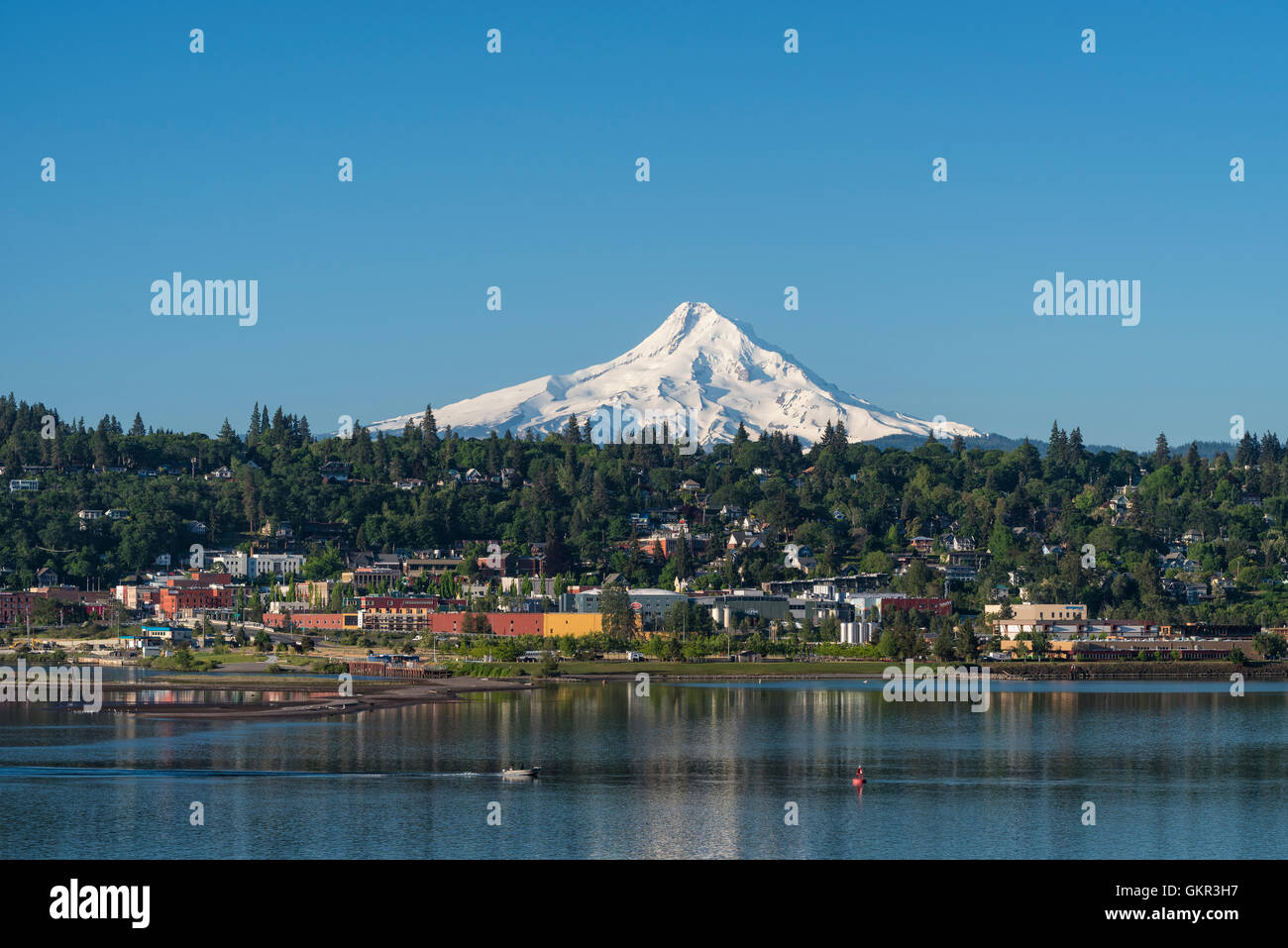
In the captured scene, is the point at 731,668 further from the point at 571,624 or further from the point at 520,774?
the point at 520,774

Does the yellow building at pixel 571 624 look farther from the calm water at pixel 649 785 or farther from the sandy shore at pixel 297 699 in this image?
the calm water at pixel 649 785

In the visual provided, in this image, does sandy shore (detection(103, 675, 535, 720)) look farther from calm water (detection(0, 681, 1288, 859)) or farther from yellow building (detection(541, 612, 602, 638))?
yellow building (detection(541, 612, 602, 638))

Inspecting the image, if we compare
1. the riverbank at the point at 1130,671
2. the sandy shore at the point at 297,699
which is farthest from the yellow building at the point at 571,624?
the sandy shore at the point at 297,699

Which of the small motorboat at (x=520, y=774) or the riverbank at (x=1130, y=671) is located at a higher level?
the small motorboat at (x=520, y=774)

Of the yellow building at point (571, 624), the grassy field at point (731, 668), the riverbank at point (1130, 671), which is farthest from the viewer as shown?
the yellow building at point (571, 624)

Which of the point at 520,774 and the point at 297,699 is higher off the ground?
the point at 520,774

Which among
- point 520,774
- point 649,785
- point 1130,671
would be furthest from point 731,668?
point 649,785

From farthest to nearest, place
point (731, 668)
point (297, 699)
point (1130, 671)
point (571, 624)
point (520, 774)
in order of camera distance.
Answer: point (571, 624) < point (1130, 671) < point (731, 668) < point (297, 699) < point (520, 774)

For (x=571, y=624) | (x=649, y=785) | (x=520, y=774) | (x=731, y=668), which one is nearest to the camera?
(x=649, y=785)
